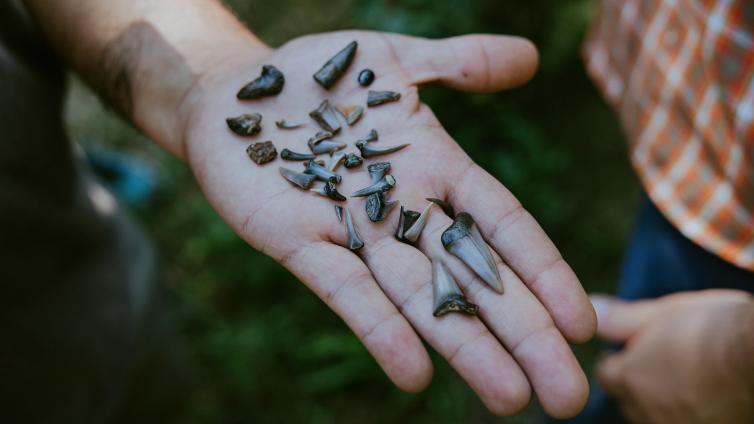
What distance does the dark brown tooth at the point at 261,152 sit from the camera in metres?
2.13

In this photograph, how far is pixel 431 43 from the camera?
2371 mm

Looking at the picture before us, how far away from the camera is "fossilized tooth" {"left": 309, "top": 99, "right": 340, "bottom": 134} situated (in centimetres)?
224

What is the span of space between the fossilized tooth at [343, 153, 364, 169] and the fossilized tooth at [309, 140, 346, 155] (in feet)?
0.17

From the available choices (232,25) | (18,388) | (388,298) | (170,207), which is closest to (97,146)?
(170,207)

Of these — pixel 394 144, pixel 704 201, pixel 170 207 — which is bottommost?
pixel 170 207

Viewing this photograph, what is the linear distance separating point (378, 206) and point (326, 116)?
17.8 inches

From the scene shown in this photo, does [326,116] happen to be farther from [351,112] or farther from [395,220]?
[395,220]

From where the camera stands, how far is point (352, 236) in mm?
1942

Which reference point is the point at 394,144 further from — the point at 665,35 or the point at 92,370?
the point at 92,370

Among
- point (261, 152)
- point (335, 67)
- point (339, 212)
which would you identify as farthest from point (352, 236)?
point (335, 67)

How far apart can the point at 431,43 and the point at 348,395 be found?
6.42 feet

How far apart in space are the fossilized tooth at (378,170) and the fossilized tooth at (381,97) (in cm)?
28

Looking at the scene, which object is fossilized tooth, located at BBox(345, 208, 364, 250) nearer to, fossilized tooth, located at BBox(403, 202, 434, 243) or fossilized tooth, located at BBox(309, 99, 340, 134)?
fossilized tooth, located at BBox(403, 202, 434, 243)

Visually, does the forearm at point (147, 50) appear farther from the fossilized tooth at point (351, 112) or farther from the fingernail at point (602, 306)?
the fingernail at point (602, 306)
